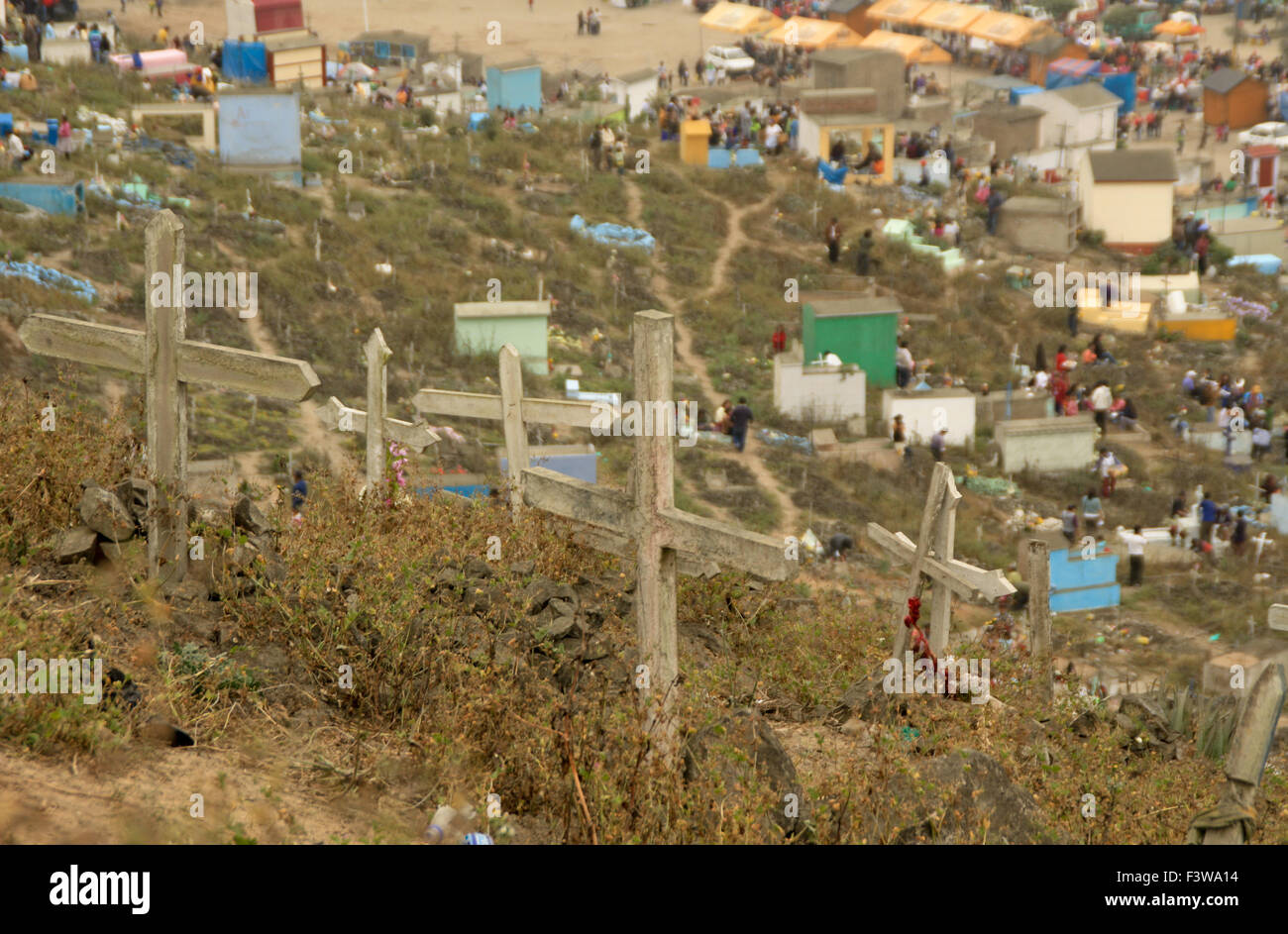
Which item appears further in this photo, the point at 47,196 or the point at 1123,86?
the point at 1123,86

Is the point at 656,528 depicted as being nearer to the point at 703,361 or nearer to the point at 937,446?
the point at 937,446

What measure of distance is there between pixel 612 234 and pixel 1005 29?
1210 inches

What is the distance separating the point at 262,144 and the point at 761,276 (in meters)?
10.9

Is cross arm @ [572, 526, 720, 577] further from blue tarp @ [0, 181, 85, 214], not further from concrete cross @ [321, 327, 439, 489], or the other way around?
blue tarp @ [0, 181, 85, 214]

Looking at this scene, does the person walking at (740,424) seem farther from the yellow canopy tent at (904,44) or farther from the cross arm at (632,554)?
the yellow canopy tent at (904,44)

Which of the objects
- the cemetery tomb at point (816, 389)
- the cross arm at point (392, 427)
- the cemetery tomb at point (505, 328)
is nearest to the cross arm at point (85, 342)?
the cross arm at point (392, 427)

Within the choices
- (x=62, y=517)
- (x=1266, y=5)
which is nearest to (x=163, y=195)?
(x=62, y=517)

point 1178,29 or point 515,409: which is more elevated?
point 515,409

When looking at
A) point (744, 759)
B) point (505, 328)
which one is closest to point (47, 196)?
point (505, 328)

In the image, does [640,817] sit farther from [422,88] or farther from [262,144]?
[422,88]

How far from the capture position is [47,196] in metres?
24.9

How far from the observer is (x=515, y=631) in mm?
6574

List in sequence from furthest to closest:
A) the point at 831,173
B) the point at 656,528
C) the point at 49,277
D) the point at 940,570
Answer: the point at 831,173 → the point at 49,277 → the point at 940,570 → the point at 656,528

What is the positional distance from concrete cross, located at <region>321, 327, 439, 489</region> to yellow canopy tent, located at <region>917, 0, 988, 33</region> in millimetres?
51677
